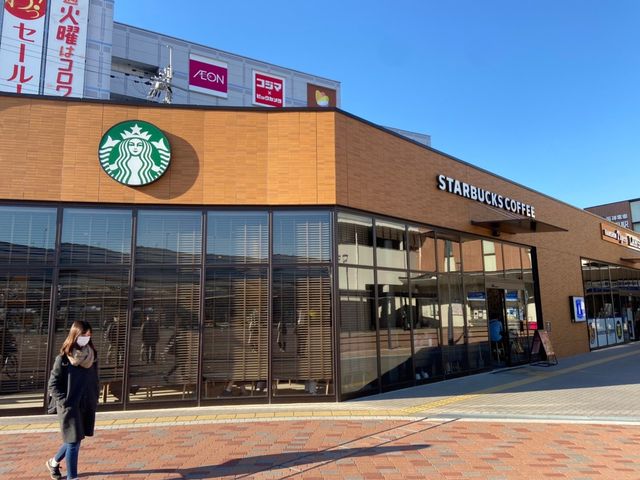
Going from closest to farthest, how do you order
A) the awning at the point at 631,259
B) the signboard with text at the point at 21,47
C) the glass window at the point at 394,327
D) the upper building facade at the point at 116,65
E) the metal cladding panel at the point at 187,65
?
the glass window at the point at 394,327, the awning at the point at 631,259, the signboard with text at the point at 21,47, the upper building facade at the point at 116,65, the metal cladding panel at the point at 187,65

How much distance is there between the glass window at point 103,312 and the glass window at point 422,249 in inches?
247

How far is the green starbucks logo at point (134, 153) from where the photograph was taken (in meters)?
9.02

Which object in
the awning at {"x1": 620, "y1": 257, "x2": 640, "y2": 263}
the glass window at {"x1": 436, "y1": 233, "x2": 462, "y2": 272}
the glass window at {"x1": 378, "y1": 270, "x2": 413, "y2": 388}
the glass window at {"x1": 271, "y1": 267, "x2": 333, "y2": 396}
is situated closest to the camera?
the glass window at {"x1": 271, "y1": 267, "x2": 333, "y2": 396}

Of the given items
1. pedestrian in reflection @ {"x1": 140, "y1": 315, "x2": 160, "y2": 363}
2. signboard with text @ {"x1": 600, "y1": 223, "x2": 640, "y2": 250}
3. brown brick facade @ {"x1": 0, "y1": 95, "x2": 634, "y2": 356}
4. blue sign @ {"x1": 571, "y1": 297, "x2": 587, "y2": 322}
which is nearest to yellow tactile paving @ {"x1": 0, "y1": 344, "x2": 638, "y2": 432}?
pedestrian in reflection @ {"x1": 140, "y1": 315, "x2": 160, "y2": 363}

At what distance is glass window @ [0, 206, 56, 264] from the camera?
862 centimetres

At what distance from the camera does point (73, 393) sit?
4.94 m

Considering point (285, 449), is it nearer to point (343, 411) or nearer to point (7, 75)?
point (343, 411)

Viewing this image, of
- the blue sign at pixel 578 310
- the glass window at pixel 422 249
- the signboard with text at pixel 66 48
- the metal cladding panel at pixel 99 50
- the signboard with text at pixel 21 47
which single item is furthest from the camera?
the metal cladding panel at pixel 99 50

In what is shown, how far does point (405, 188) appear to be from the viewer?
11.2 m

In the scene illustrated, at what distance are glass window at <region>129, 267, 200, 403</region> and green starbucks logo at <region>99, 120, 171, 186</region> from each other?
1.82 metres

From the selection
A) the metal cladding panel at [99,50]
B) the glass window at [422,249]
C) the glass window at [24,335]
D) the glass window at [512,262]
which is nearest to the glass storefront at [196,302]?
the glass window at [24,335]

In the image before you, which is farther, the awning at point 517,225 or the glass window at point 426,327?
the awning at point 517,225

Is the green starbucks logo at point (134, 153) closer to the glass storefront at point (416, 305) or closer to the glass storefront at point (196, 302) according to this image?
the glass storefront at point (196, 302)

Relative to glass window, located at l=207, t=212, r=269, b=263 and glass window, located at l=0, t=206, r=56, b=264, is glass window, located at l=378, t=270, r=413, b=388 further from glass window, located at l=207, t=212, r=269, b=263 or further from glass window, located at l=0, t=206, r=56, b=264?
glass window, located at l=0, t=206, r=56, b=264
